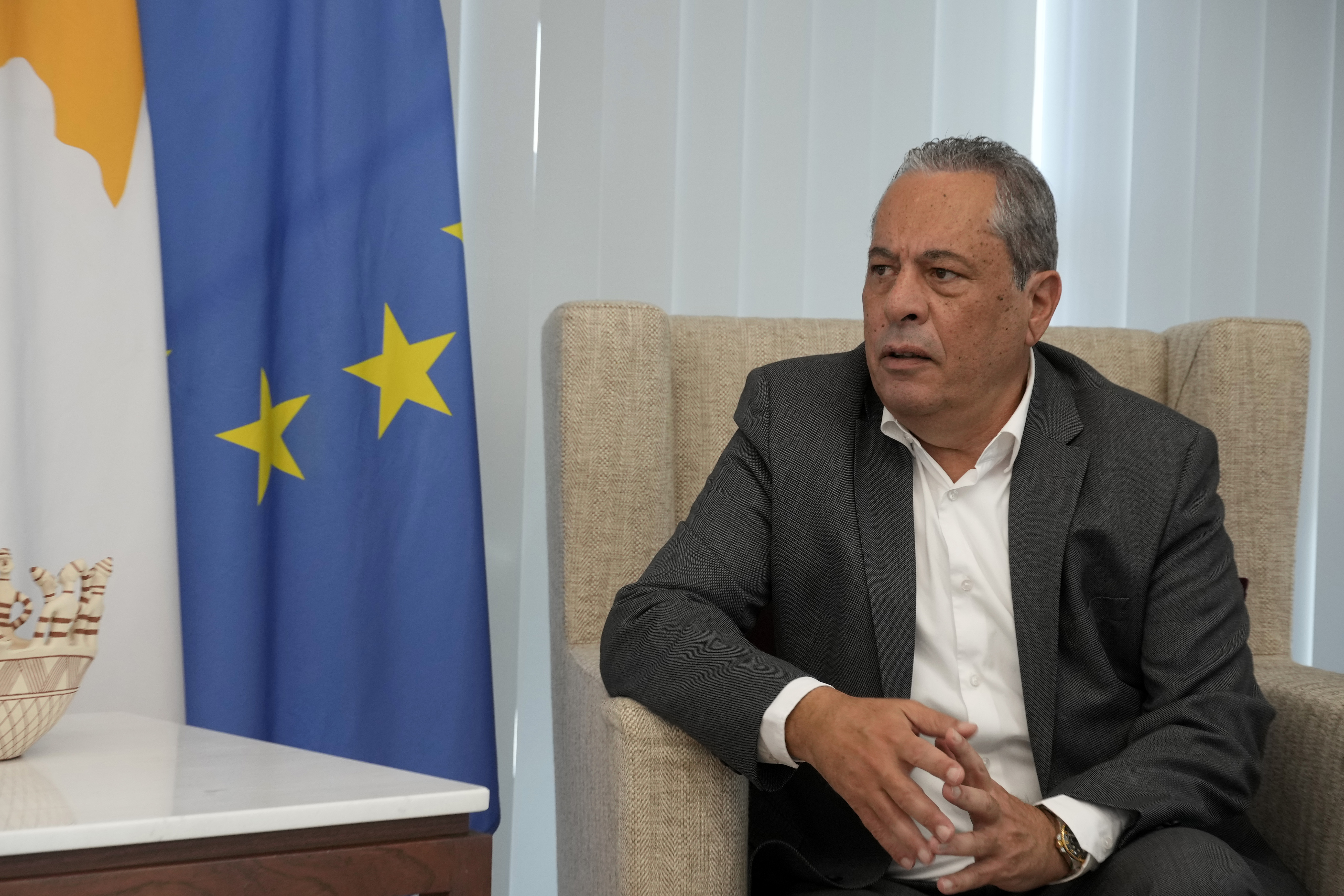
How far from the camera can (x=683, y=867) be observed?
3.98 ft

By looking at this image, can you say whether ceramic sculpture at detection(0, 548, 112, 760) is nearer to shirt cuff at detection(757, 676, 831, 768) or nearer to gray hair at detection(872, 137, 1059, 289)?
shirt cuff at detection(757, 676, 831, 768)

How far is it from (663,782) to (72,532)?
0.97 meters

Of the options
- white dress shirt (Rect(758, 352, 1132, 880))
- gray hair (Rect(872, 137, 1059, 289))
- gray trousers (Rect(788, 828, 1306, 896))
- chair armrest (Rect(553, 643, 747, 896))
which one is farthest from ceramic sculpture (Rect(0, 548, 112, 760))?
gray hair (Rect(872, 137, 1059, 289))

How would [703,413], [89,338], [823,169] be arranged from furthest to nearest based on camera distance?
[823,169], [703,413], [89,338]

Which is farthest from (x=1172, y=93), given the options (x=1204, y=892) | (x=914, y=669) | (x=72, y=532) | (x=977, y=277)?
(x=72, y=532)

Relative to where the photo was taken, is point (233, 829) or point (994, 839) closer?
point (233, 829)

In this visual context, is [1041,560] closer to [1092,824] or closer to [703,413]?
[1092,824]

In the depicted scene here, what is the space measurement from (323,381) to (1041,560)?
3.82 ft

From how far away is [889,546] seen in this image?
4.78ft

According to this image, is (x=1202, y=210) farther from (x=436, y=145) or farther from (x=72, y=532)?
(x=72, y=532)

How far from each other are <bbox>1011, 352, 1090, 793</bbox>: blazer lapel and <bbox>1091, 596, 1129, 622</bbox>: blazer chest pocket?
5 cm

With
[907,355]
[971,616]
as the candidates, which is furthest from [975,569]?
[907,355]

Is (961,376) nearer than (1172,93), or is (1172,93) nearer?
(961,376)

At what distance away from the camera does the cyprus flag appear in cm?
164
